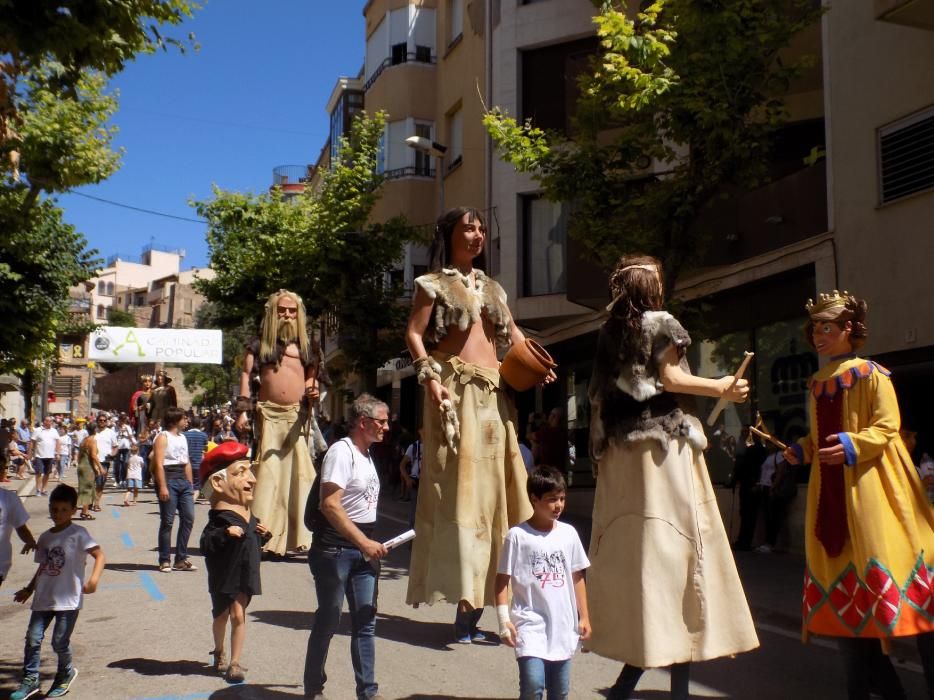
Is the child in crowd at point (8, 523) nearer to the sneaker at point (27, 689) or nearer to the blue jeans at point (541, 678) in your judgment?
the sneaker at point (27, 689)

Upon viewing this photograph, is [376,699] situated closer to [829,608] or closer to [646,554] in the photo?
[646,554]

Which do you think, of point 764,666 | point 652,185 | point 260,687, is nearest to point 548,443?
point 652,185

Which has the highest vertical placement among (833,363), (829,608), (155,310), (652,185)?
(155,310)

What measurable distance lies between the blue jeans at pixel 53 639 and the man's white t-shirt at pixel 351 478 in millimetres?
1812

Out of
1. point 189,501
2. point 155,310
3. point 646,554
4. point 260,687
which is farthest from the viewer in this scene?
point 155,310

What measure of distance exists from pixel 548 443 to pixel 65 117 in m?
10.6

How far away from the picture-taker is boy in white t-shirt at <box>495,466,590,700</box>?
4.37m

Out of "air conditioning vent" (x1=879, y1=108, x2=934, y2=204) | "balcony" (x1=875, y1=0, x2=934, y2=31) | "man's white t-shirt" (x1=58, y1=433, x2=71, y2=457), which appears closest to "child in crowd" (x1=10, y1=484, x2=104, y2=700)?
"balcony" (x1=875, y1=0, x2=934, y2=31)

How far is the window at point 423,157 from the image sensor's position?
27.7 meters

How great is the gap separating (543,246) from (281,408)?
12404 millimetres

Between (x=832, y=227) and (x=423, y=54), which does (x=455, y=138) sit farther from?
(x=832, y=227)

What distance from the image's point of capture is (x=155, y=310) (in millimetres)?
103812

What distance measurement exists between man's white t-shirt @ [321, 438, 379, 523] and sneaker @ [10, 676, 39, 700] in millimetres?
1957

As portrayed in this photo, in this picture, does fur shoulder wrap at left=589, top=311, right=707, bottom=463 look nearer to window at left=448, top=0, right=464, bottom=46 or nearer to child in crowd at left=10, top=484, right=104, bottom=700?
child in crowd at left=10, top=484, right=104, bottom=700
